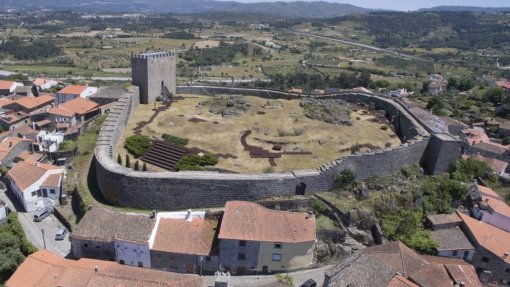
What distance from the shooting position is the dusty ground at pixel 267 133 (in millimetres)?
36031

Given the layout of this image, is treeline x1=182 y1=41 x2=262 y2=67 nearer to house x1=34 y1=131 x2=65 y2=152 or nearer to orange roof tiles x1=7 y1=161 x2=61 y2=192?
house x1=34 y1=131 x2=65 y2=152

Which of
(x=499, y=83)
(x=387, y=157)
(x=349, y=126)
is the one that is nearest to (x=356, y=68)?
(x=499, y=83)

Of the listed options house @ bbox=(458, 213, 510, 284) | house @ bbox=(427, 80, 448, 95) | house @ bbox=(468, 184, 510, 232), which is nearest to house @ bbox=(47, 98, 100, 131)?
house @ bbox=(468, 184, 510, 232)

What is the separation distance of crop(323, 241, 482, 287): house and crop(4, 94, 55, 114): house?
4941 centimetres

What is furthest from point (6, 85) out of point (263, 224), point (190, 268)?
point (263, 224)

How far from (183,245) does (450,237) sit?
2047 cm

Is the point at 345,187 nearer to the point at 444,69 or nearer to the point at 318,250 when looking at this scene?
the point at 318,250

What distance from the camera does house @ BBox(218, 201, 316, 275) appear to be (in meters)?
27.2

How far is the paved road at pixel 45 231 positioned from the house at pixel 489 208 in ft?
109

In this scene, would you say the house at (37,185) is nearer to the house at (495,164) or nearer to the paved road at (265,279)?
the paved road at (265,279)

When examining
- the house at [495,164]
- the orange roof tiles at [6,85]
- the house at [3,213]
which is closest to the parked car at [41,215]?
the house at [3,213]

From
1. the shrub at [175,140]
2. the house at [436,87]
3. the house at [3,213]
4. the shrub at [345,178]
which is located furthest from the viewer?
the house at [436,87]

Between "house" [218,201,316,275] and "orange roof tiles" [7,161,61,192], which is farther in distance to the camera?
"orange roof tiles" [7,161,61,192]

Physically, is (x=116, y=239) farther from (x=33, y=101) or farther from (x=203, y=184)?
(x=33, y=101)
